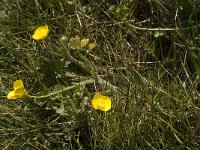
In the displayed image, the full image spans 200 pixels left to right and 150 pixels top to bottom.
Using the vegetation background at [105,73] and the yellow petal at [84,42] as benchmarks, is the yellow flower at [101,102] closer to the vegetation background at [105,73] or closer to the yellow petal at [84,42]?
the vegetation background at [105,73]

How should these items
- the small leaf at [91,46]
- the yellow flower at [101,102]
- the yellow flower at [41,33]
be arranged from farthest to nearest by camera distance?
1. the small leaf at [91,46]
2. the yellow flower at [41,33]
3. the yellow flower at [101,102]

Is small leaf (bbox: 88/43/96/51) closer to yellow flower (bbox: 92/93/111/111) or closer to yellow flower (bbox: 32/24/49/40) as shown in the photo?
yellow flower (bbox: 32/24/49/40)

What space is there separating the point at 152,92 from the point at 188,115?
167 mm

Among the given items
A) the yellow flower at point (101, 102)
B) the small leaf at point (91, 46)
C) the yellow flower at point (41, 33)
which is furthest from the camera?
the small leaf at point (91, 46)

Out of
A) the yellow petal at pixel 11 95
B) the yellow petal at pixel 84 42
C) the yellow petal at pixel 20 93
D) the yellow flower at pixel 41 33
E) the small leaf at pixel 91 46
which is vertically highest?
the yellow flower at pixel 41 33

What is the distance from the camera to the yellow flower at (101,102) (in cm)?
167

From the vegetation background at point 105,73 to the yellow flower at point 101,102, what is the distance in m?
0.06

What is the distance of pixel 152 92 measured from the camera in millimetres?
1694

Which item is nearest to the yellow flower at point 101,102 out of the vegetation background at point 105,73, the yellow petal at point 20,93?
the vegetation background at point 105,73

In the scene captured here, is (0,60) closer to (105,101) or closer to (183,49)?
(105,101)

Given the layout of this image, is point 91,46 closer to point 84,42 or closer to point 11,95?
point 84,42

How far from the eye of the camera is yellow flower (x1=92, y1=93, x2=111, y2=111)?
1.67 m

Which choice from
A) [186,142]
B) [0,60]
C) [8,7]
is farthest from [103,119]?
[8,7]

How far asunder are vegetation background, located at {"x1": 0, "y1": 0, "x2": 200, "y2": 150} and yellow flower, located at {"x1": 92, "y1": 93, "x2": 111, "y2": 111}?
0.06 metres
